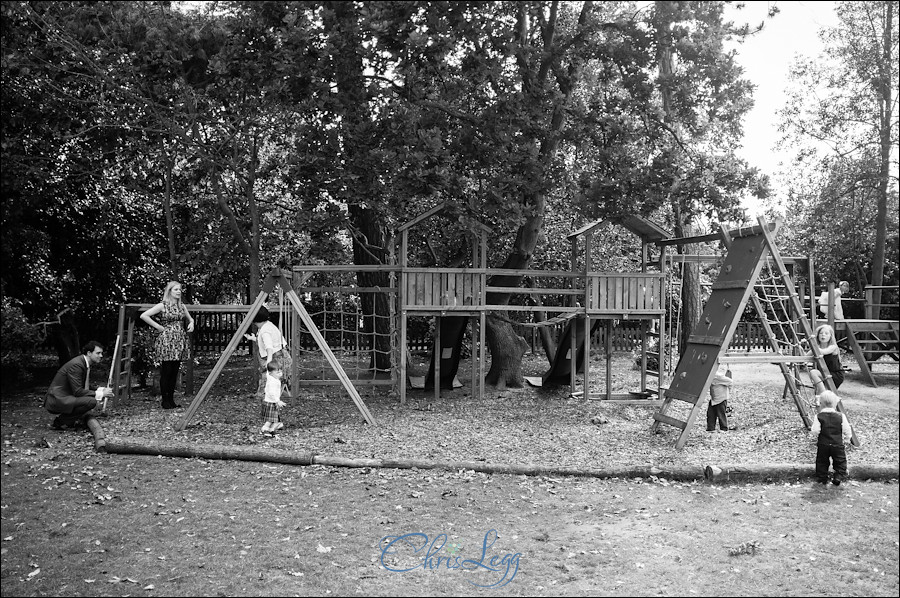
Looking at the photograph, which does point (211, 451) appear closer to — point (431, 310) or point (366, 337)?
point (431, 310)

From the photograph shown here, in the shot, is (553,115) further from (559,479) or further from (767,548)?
(767,548)

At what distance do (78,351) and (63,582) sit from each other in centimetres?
1215

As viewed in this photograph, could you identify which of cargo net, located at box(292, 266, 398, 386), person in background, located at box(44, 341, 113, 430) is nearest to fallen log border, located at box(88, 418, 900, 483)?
cargo net, located at box(292, 266, 398, 386)

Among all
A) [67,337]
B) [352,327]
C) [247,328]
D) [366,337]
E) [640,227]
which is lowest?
[366,337]

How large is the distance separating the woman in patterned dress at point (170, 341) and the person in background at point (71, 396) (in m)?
1.35

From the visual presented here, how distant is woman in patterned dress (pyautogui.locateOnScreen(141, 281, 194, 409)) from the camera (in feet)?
36.3

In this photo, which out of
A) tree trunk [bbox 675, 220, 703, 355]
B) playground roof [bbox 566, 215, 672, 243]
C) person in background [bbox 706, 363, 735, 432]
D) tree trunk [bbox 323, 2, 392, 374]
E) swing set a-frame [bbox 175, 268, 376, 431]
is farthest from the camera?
tree trunk [bbox 675, 220, 703, 355]

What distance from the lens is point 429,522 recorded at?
5.90 m

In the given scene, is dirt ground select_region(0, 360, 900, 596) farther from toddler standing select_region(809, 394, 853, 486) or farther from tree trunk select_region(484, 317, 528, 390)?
tree trunk select_region(484, 317, 528, 390)

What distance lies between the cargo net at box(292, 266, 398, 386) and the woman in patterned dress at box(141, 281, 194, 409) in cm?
159

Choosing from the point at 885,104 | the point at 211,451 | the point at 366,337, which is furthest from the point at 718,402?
the point at 366,337

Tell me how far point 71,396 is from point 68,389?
12 cm

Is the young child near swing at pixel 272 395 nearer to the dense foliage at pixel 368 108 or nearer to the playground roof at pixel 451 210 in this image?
the dense foliage at pixel 368 108

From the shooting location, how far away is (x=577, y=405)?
12.2 meters
